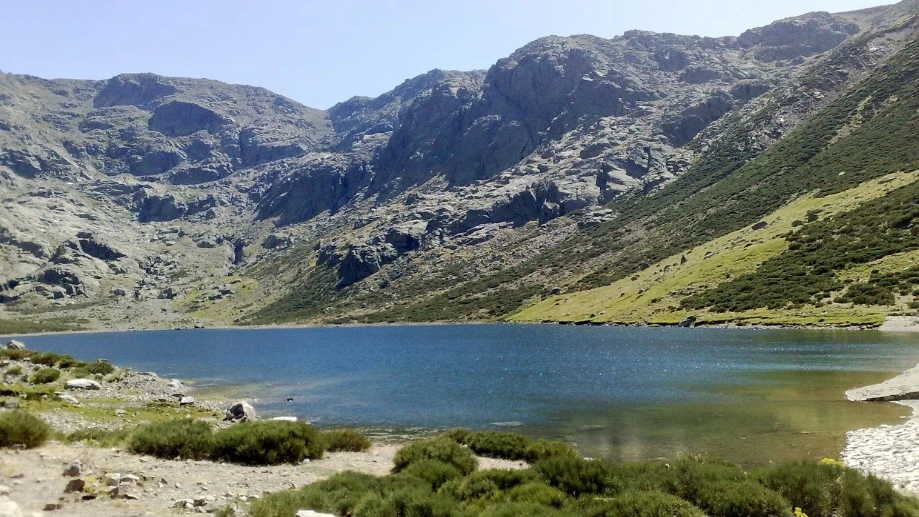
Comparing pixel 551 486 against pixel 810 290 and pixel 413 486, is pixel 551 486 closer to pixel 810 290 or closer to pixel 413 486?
pixel 413 486

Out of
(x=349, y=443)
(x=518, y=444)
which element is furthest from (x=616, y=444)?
(x=349, y=443)

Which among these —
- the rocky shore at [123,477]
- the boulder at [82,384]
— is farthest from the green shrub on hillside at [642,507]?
the boulder at [82,384]

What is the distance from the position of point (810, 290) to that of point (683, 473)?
10720 cm

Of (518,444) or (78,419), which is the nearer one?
(518,444)

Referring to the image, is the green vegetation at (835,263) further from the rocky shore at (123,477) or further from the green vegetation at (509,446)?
the rocky shore at (123,477)

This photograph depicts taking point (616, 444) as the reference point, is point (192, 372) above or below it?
below

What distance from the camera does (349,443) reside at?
2755cm

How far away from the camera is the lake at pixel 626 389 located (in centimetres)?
3034

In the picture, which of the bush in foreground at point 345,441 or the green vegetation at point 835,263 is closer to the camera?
the bush in foreground at point 345,441

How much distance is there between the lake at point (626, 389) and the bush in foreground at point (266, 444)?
42.7ft

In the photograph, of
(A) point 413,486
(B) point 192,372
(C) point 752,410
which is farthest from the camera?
(B) point 192,372

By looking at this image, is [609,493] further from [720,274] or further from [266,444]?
[720,274]

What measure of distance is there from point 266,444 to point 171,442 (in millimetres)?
3611

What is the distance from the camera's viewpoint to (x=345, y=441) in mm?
27516
